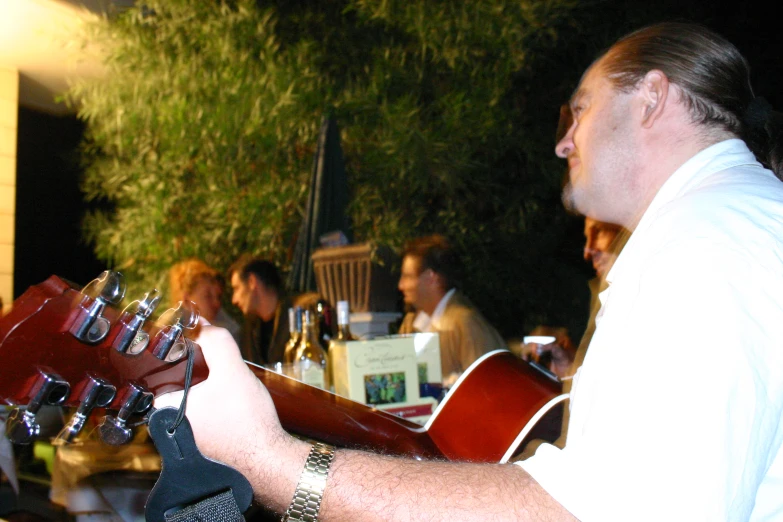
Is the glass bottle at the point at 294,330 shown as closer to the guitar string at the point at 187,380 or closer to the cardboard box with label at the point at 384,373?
the cardboard box with label at the point at 384,373

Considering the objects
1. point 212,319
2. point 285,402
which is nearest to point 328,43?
point 212,319

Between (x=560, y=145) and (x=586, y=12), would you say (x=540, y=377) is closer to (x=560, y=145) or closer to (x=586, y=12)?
(x=560, y=145)

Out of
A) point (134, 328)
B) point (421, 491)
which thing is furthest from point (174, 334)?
point (421, 491)

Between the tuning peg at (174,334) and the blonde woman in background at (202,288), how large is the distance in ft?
8.72

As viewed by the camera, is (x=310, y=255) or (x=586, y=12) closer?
(x=310, y=255)

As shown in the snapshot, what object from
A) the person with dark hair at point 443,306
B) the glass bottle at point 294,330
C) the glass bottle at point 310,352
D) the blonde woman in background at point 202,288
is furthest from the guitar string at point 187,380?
the blonde woman in background at point 202,288

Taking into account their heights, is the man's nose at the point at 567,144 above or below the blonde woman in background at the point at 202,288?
above

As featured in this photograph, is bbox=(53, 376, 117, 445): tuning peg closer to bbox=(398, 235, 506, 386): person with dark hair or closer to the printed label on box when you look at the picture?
the printed label on box

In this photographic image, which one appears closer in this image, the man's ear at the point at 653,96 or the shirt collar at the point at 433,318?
the man's ear at the point at 653,96

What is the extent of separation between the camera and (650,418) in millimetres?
701

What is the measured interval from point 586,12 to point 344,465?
12.1 feet

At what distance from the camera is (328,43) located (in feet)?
13.2

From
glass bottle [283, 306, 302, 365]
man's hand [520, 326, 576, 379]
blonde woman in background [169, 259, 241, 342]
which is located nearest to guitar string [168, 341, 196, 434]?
glass bottle [283, 306, 302, 365]

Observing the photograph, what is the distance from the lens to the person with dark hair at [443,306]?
110 inches
